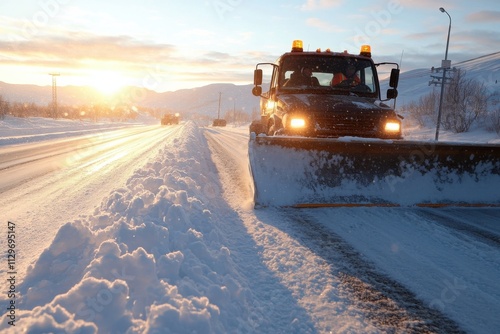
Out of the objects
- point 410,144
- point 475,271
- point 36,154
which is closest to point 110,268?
point 475,271

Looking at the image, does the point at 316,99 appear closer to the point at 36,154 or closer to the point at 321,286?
the point at 321,286

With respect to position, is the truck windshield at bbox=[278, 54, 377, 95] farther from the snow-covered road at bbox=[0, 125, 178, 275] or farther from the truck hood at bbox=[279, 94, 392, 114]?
the snow-covered road at bbox=[0, 125, 178, 275]

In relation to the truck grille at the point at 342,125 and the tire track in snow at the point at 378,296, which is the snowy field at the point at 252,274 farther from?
the truck grille at the point at 342,125

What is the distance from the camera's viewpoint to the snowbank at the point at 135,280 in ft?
6.02

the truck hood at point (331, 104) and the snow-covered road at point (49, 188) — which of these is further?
the truck hood at point (331, 104)

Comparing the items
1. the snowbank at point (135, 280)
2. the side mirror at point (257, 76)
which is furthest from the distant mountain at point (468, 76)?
the snowbank at point (135, 280)

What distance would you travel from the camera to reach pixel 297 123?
5.42m

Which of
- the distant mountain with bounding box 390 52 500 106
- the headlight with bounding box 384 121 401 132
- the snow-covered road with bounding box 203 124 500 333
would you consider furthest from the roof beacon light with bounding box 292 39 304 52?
the distant mountain with bounding box 390 52 500 106

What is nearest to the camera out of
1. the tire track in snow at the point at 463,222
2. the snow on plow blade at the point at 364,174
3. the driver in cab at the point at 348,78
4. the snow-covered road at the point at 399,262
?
the snow-covered road at the point at 399,262

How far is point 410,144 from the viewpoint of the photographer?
497cm

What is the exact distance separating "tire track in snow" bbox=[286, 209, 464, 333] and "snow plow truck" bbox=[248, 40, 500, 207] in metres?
1.52

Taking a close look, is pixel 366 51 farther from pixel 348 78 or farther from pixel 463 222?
pixel 463 222

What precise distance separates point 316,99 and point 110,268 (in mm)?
4405

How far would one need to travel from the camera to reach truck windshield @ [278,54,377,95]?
6551 millimetres
